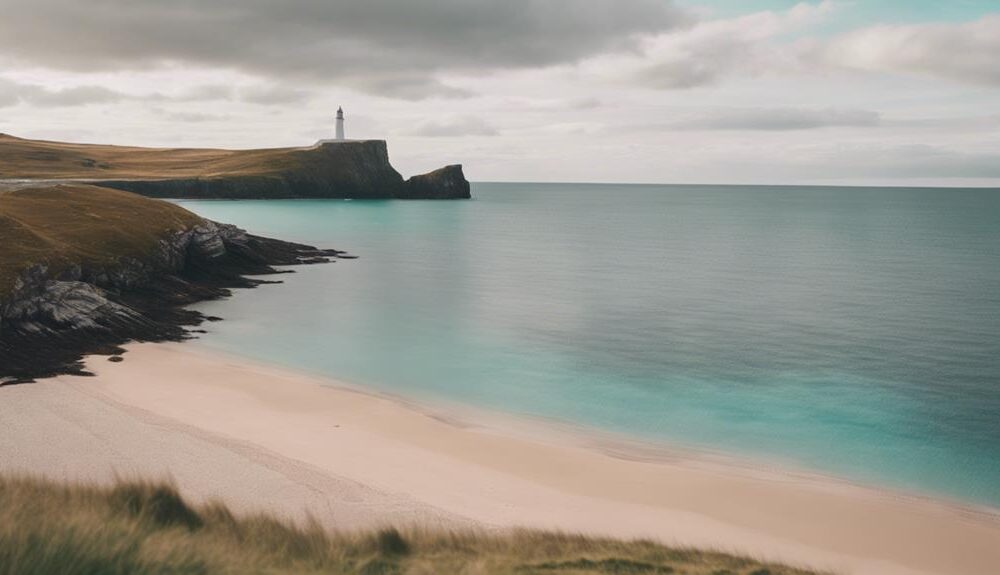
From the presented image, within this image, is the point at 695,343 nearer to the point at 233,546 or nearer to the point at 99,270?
the point at 99,270

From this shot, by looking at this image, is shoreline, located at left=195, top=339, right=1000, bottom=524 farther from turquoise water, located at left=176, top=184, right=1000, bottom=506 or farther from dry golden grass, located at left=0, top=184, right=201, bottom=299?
dry golden grass, located at left=0, top=184, right=201, bottom=299

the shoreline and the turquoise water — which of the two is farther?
the turquoise water

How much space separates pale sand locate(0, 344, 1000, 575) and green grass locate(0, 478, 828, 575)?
1819mm

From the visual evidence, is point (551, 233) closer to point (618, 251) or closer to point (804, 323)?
point (618, 251)

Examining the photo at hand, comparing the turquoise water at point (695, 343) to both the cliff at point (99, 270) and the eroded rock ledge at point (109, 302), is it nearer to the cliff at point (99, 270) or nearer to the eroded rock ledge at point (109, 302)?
the eroded rock ledge at point (109, 302)

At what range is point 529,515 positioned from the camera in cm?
1822

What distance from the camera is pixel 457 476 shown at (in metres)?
20.7

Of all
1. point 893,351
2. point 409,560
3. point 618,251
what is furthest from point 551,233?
point 409,560

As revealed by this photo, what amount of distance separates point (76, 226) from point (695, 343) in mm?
39338

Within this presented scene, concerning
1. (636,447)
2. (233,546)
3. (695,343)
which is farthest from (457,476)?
(695,343)

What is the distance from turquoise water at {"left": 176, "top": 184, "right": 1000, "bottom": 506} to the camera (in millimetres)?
26500

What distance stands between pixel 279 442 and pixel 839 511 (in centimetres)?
1602

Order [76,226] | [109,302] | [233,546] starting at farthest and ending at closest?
Answer: [76,226] < [109,302] < [233,546]

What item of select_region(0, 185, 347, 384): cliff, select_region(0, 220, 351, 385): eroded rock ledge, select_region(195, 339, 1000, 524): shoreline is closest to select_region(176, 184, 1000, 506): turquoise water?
select_region(195, 339, 1000, 524): shoreline
